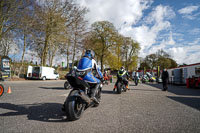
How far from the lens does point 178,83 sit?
66.3 feet

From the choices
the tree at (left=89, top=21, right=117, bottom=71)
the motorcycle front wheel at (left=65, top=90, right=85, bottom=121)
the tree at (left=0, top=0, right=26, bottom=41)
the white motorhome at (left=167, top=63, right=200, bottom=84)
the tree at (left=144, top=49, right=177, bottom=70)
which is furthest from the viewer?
the tree at (left=144, top=49, right=177, bottom=70)

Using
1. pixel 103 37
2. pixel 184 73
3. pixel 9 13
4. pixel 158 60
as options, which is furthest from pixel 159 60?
pixel 9 13

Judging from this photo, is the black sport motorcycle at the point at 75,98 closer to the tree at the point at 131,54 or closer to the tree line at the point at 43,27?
the tree line at the point at 43,27

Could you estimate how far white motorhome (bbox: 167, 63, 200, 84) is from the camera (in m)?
17.1

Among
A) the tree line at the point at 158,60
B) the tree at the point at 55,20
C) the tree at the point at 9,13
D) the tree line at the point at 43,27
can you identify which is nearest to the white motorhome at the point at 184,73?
the tree line at the point at 43,27

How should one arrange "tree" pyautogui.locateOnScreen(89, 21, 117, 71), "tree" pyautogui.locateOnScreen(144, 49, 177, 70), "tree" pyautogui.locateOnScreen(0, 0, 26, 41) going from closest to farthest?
"tree" pyautogui.locateOnScreen(0, 0, 26, 41) < "tree" pyautogui.locateOnScreen(89, 21, 117, 71) < "tree" pyautogui.locateOnScreen(144, 49, 177, 70)

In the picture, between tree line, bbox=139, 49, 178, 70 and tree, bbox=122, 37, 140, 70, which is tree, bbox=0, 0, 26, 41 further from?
tree line, bbox=139, 49, 178, 70

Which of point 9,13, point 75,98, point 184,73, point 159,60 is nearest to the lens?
point 75,98

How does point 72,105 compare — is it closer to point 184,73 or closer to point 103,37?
point 184,73

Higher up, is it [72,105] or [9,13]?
[9,13]

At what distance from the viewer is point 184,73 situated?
1942 cm

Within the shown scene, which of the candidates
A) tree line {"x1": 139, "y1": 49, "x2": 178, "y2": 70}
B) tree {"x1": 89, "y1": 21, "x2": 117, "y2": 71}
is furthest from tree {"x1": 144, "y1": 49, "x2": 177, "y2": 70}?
tree {"x1": 89, "y1": 21, "x2": 117, "y2": 71}

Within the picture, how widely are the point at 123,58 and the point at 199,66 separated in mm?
32710

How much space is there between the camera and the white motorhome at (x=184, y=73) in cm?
1707
